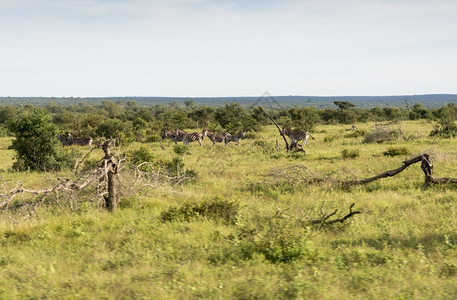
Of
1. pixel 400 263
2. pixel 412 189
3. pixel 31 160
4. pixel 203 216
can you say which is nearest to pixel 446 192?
pixel 412 189

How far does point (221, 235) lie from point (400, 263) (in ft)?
10.3

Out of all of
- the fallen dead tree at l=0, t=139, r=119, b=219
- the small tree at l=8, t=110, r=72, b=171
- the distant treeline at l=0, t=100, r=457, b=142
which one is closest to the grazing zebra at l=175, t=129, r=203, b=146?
the distant treeline at l=0, t=100, r=457, b=142

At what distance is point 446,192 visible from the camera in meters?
10.9

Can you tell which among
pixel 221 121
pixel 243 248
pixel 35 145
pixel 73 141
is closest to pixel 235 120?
pixel 221 121

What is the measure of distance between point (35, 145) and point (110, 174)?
33.1 ft

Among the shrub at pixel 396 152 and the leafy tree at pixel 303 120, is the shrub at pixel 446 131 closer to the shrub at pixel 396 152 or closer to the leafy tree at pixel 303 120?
the shrub at pixel 396 152

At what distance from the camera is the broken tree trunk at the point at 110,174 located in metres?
9.27

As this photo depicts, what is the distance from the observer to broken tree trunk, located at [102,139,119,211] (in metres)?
9.27

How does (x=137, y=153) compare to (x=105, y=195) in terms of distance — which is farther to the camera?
(x=137, y=153)

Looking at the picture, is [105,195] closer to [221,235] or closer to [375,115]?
[221,235]

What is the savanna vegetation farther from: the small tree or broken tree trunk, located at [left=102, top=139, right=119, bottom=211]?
the small tree

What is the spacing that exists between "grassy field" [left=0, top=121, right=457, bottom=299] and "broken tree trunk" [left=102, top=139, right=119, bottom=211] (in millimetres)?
368

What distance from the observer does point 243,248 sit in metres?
6.66

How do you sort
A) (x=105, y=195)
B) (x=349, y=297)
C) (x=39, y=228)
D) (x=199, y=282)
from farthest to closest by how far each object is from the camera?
(x=105, y=195), (x=39, y=228), (x=199, y=282), (x=349, y=297)
